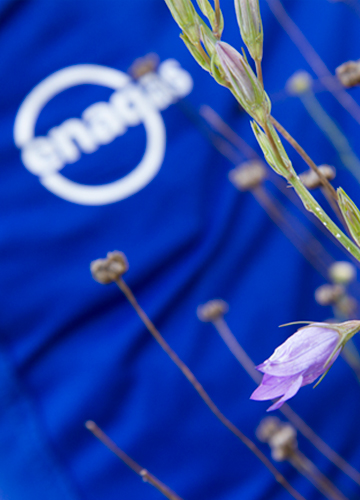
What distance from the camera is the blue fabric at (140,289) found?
0.42 m

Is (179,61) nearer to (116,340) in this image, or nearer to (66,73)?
(66,73)

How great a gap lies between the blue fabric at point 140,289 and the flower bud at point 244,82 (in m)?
0.36

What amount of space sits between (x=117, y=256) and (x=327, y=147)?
0.39 metres

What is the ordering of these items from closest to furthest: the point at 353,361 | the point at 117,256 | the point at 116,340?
the point at 117,256 → the point at 353,361 → the point at 116,340

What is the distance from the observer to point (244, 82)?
4.0 inches

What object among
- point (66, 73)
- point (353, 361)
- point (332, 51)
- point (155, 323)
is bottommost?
point (353, 361)

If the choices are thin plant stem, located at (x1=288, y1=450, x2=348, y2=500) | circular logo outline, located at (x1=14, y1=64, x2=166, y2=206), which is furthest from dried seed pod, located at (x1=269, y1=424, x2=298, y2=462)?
circular logo outline, located at (x1=14, y1=64, x2=166, y2=206)

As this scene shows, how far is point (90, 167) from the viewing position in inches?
18.5

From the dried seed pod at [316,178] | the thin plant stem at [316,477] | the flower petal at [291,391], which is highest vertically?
the dried seed pod at [316,178]

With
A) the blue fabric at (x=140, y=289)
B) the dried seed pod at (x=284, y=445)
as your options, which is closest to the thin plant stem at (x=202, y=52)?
the dried seed pod at (x=284, y=445)

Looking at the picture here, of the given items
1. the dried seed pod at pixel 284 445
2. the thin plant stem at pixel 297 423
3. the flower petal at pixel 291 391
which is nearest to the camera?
the flower petal at pixel 291 391

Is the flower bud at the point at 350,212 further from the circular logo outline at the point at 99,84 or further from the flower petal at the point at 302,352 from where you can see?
the circular logo outline at the point at 99,84

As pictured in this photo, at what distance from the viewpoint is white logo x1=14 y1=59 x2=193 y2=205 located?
1.50 feet

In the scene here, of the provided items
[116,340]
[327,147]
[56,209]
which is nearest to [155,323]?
[116,340]
